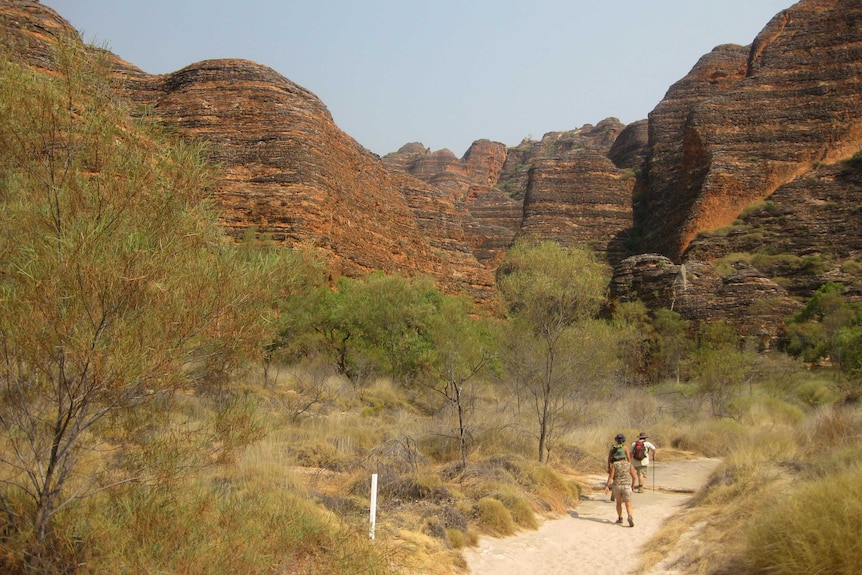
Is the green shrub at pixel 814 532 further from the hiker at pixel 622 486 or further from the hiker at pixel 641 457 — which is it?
the hiker at pixel 641 457

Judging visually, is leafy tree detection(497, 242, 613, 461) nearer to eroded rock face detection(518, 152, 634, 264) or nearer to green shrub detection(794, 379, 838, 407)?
green shrub detection(794, 379, 838, 407)

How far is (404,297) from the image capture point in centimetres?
2072

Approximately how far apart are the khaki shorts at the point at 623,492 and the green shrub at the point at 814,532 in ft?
9.95

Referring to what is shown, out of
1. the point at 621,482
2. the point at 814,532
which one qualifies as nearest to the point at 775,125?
the point at 621,482

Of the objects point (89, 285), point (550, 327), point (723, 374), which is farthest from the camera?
point (723, 374)

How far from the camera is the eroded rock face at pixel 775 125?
3850cm

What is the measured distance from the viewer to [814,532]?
492cm

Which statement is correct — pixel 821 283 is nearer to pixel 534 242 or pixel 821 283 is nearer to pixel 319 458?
pixel 534 242

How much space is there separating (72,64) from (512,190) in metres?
75.0

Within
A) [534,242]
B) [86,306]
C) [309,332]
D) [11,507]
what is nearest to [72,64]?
[86,306]

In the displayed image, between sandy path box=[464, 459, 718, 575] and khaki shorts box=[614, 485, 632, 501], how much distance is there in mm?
352

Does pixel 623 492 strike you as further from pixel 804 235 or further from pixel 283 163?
pixel 804 235

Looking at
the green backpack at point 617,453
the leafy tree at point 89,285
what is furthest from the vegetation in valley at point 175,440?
the green backpack at point 617,453

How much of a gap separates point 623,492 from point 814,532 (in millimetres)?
4016
